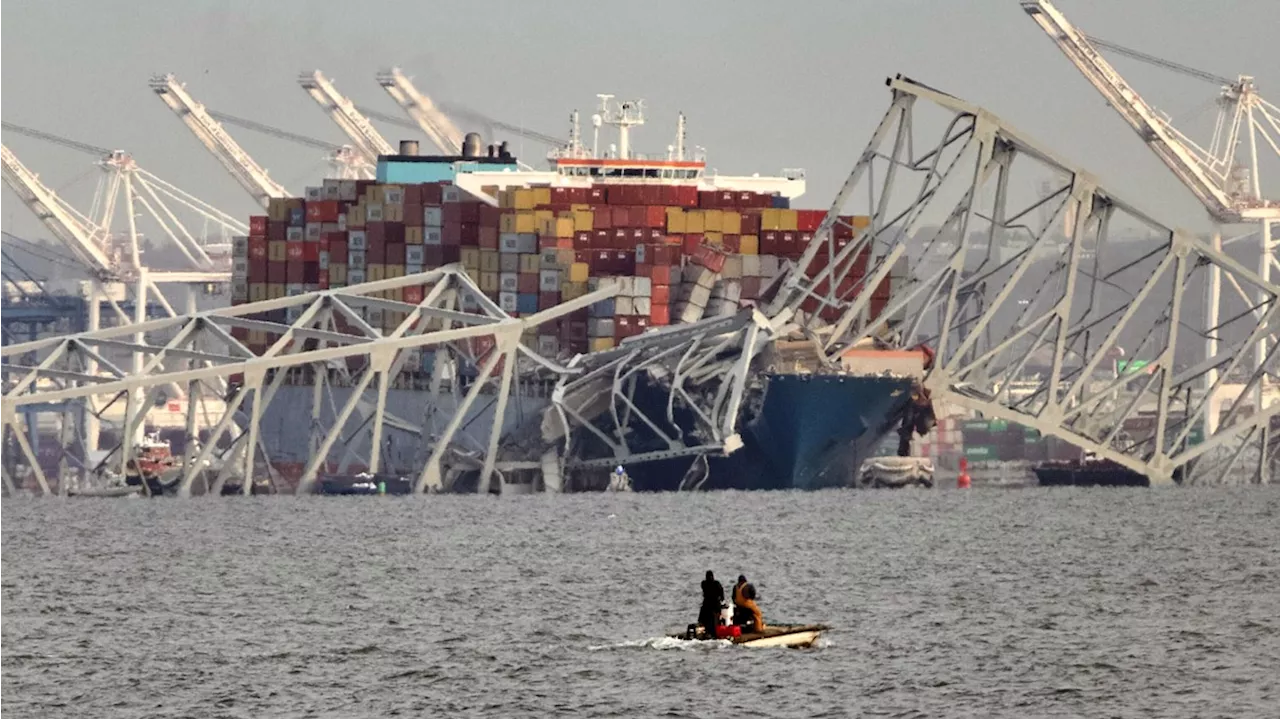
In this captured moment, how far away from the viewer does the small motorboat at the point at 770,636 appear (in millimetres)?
53062

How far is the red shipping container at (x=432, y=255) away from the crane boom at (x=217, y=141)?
208 feet

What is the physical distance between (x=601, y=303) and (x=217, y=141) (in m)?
79.5

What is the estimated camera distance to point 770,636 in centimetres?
5356

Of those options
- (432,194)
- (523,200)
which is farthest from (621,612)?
(432,194)

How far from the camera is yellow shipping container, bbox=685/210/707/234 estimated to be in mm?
119125

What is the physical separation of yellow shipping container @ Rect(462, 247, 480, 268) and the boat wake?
2661 inches

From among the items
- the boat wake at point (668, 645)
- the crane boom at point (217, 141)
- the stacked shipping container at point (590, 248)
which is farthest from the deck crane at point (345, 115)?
the boat wake at point (668, 645)

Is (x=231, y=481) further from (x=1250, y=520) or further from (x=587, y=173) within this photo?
(x=1250, y=520)

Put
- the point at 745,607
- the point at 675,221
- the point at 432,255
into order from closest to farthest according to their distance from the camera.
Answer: the point at 745,607, the point at 675,221, the point at 432,255

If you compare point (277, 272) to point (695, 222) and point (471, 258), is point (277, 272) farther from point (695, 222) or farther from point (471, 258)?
point (695, 222)

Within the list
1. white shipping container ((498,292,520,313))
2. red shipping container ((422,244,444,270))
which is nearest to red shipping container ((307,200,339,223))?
red shipping container ((422,244,444,270))

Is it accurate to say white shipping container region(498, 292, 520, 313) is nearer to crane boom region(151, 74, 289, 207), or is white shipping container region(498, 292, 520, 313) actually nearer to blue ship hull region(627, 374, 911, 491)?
blue ship hull region(627, 374, 911, 491)

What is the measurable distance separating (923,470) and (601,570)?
5356cm

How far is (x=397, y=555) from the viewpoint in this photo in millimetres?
78938
